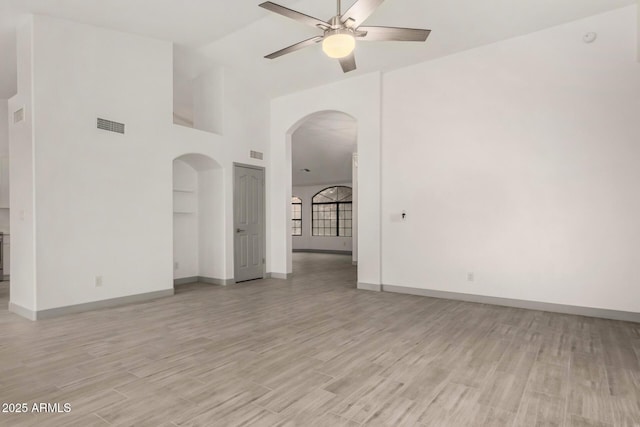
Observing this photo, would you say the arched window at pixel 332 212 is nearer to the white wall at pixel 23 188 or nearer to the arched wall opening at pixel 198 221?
the arched wall opening at pixel 198 221

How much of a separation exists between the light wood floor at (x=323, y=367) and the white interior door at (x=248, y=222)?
2009 millimetres

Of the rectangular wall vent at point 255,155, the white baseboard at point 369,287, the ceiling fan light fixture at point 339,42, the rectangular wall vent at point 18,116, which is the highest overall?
the ceiling fan light fixture at point 339,42

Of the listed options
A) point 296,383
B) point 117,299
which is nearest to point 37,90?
point 117,299

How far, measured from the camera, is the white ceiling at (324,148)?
863 centimetres

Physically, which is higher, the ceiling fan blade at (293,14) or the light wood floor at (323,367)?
the ceiling fan blade at (293,14)

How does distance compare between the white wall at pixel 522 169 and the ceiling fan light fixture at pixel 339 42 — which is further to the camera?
the white wall at pixel 522 169

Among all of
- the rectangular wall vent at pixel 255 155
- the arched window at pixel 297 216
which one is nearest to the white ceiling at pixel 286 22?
the rectangular wall vent at pixel 255 155

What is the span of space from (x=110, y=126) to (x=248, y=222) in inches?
109

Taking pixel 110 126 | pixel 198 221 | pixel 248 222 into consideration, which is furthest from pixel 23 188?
pixel 248 222

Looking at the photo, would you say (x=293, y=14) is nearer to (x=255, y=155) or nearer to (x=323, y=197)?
(x=255, y=155)

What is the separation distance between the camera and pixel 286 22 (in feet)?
14.7

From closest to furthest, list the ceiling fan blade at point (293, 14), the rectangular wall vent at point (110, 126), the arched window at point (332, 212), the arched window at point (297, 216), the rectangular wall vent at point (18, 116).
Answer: the ceiling fan blade at point (293, 14) → the rectangular wall vent at point (18, 116) → the rectangular wall vent at point (110, 126) → the arched window at point (332, 212) → the arched window at point (297, 216)

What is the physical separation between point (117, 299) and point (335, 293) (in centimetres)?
302

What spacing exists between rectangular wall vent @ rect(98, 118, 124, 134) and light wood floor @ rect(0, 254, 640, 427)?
7.54 ft
